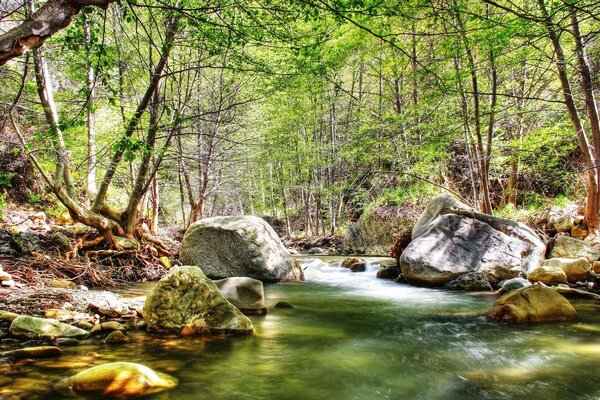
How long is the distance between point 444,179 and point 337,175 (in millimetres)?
8291

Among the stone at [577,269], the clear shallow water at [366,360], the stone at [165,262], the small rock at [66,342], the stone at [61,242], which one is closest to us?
the clear shallow water at [366,360]

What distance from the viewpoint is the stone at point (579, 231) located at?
27.8ft

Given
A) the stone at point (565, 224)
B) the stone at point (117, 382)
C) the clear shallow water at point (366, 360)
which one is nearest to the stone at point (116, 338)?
the clear shallow water at point (366, 360)

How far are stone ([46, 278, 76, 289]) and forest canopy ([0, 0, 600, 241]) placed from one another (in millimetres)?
1727

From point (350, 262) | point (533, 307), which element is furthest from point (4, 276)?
point (350, 262)

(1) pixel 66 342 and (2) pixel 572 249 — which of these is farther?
(2) pixel 572 249

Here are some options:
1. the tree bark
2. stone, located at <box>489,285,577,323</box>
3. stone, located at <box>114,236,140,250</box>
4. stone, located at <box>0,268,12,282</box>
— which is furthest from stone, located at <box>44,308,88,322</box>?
stone, located at <box>489,285,577,323</box>

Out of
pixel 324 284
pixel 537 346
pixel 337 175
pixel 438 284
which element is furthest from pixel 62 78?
pixel 337 175

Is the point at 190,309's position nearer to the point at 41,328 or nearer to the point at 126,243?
the point at 41,328

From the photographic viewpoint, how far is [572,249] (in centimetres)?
816

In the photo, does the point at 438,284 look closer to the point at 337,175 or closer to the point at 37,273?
the point at 37,273

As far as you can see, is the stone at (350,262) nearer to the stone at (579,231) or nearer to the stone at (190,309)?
the stone at (579,231)

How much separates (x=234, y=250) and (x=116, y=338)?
16.4 ft

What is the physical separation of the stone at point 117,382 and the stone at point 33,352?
0.69m
